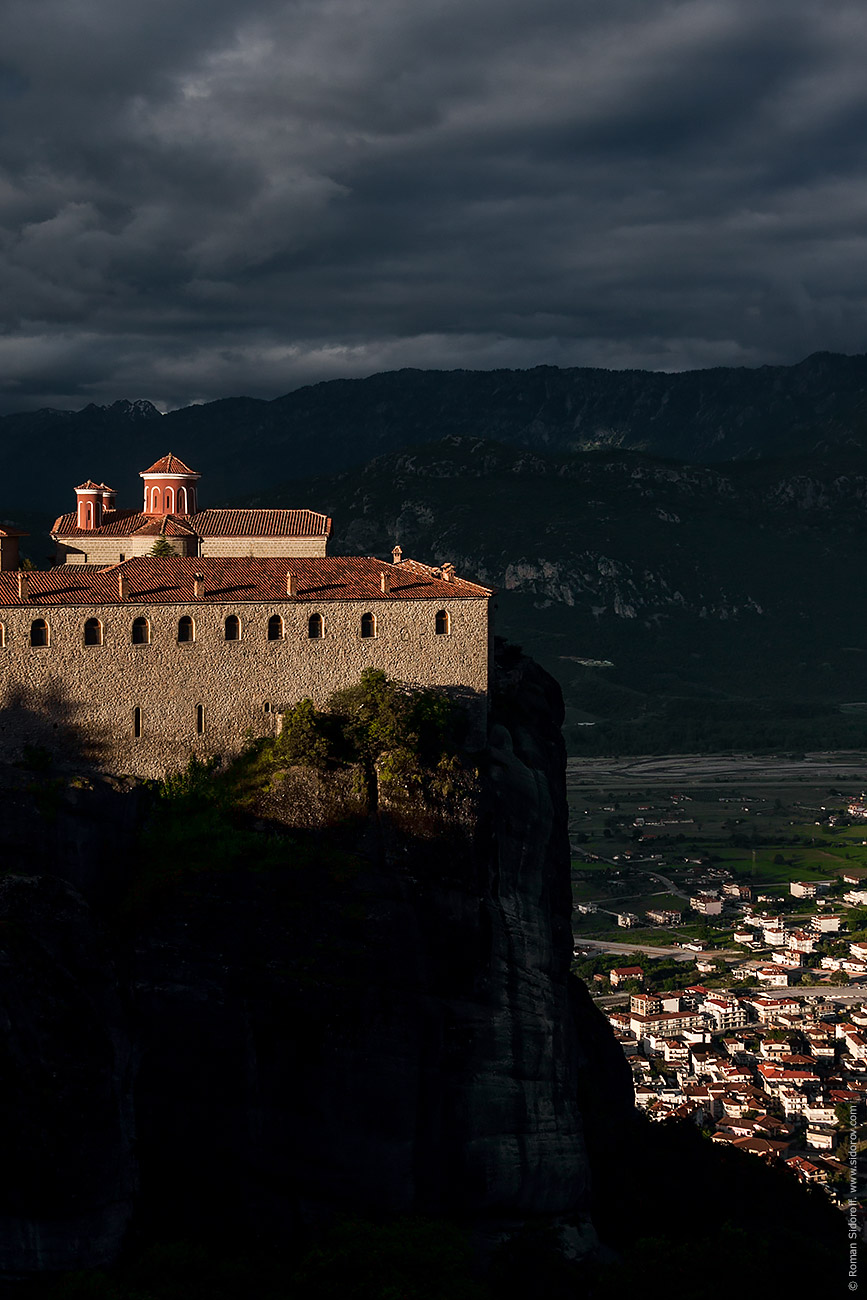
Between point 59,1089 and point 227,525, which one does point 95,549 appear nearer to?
point 227,525

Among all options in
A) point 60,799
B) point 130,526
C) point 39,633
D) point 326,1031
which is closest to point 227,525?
point 130,526

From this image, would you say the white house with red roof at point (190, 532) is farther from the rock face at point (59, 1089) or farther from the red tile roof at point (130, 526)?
the rock face at point (59, 1089)

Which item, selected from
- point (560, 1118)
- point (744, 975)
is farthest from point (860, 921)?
point (560, 1118)

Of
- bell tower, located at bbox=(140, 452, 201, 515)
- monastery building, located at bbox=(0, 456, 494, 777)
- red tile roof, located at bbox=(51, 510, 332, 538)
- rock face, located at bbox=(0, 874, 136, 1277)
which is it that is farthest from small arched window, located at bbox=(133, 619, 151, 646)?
bell tower, located at bbox=(140, 452, 201, 515)

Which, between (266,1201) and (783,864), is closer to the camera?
(266,1201)

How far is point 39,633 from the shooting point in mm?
48750

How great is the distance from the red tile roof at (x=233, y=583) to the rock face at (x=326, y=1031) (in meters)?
7.48

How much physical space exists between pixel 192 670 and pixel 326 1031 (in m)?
14.5

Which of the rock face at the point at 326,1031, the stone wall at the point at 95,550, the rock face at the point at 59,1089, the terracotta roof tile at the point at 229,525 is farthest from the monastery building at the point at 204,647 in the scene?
the stone wall at the point at 95,550

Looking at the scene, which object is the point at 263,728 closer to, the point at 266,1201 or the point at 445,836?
the point at 445,836

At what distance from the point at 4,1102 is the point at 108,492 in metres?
40.6

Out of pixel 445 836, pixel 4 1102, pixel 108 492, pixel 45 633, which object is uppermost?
pixel 108 492

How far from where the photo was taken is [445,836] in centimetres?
4753

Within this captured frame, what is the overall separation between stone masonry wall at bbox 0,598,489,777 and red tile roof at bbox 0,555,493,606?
32 centimetres
